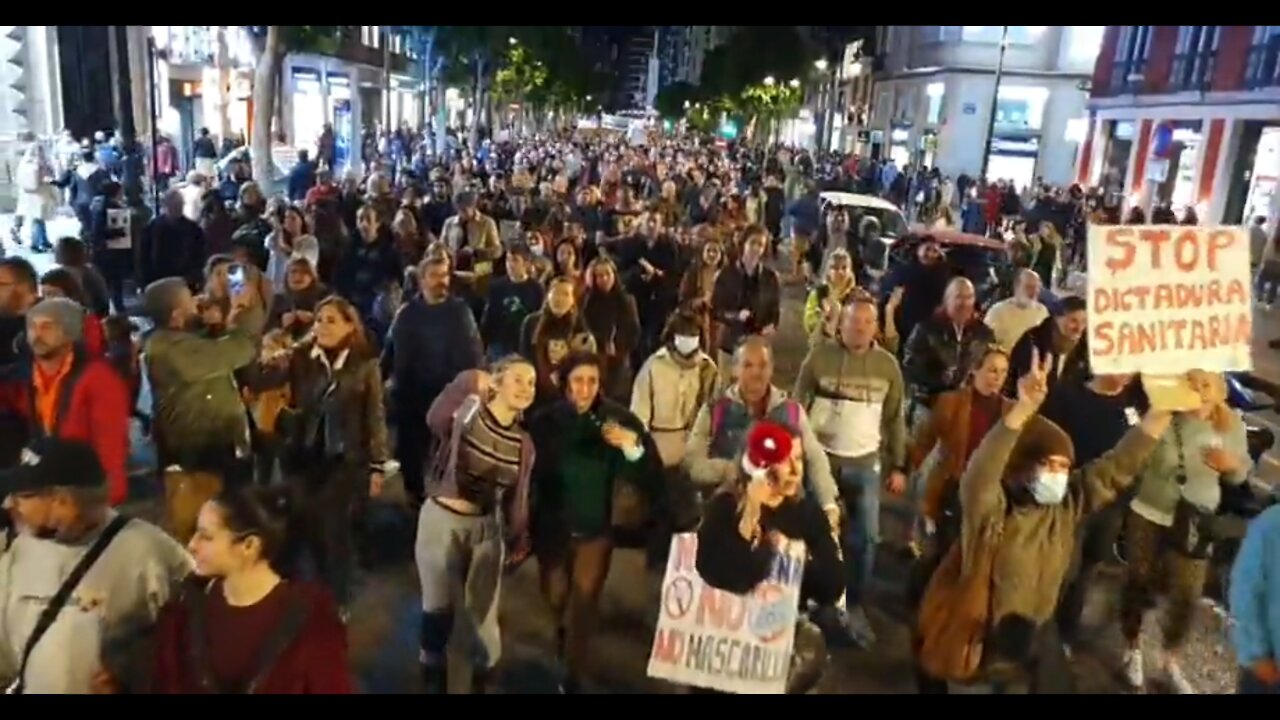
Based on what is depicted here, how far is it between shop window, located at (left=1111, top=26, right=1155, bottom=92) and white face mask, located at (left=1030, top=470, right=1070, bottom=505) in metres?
32.3

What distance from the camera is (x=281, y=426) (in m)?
5.99

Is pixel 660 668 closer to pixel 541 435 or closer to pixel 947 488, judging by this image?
pixel 541 435

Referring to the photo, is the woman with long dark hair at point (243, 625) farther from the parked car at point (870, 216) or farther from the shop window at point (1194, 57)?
the shop window at point (1194, 57)

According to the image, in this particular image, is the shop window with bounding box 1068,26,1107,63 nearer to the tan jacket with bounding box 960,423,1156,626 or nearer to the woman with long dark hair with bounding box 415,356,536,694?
the tan jacket with bounding box 960,423,1156,626

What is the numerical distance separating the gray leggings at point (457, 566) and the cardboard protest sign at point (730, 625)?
104 centimetres

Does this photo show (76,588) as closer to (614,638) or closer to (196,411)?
(196,411)

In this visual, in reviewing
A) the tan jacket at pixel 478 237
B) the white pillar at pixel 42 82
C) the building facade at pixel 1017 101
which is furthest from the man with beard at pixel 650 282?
the building facade at pixel 1017 101

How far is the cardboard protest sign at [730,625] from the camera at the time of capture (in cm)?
400

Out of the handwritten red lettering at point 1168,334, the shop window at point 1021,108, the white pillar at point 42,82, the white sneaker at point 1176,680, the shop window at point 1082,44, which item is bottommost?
the white sneaker at point 1176,680

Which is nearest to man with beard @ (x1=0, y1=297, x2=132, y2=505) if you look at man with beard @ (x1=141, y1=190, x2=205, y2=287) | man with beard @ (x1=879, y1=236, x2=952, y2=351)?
man with beard @ (x1=141, y1=190, x2=205, y2=287)
